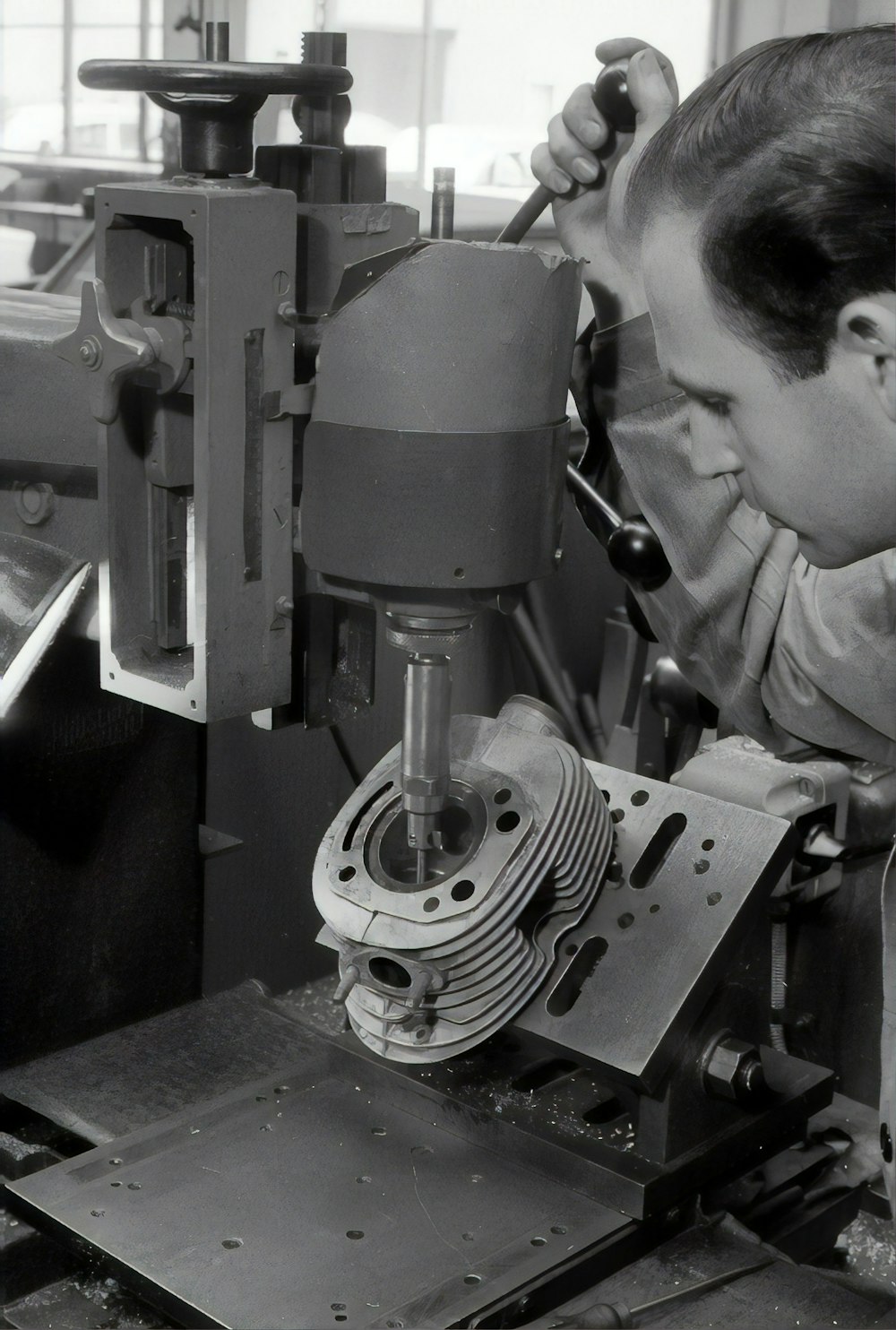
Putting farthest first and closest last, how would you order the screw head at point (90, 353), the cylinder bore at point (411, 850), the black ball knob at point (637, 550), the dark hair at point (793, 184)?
the black ball knob at point (637, 550) < the cylinder bore at point (411, 850) < the screw head at point (90, 353) < the dark hair at point (793, 184)

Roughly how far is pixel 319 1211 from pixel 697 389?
56cm

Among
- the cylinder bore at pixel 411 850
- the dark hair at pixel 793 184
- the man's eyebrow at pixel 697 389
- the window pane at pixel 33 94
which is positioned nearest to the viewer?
the dark hair at pixel 793 184

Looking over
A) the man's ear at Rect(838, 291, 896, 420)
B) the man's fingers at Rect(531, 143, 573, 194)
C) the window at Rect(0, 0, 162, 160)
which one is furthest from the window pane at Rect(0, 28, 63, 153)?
the man's ear at Rect(838, 291, 896, 420)

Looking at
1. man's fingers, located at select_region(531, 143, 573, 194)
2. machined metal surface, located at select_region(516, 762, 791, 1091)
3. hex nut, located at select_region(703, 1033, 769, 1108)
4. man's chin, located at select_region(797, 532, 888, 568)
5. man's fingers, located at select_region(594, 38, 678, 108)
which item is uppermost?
man's fingers, located at select_region(594, 38, 678, 108)

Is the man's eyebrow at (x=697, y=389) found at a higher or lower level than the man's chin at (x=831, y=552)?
higher

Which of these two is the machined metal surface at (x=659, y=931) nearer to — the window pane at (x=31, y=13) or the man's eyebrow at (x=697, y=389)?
the man's eyebrow at (x=697, y=389)

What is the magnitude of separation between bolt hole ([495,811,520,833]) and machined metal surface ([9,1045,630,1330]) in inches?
8.6

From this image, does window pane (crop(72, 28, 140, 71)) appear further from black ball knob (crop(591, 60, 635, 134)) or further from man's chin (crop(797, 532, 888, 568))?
man's chin (crop(797, 532, 888, 568))

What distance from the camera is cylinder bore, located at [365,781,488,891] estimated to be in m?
0.98

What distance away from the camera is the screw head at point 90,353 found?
877 mm

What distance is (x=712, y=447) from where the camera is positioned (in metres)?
0.83

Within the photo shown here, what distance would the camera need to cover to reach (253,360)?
0.85 m

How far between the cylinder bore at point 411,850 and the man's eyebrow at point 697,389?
330 mm

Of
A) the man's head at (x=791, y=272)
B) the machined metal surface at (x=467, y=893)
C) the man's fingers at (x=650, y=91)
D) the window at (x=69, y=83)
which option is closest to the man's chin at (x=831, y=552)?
the man's head at (x=791, y=272)
